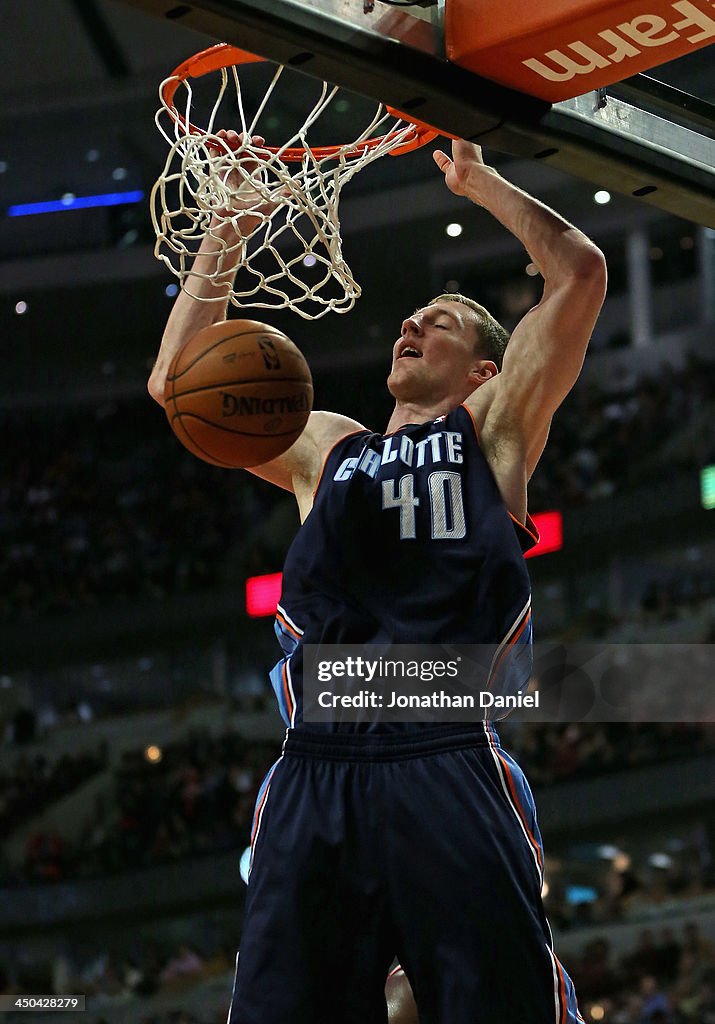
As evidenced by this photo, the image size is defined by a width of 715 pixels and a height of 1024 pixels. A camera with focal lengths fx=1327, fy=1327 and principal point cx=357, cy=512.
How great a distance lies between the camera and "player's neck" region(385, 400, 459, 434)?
3.19m

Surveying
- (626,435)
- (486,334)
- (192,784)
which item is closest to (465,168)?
(486,334)

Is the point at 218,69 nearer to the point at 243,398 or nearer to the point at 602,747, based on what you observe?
the point at 243,398

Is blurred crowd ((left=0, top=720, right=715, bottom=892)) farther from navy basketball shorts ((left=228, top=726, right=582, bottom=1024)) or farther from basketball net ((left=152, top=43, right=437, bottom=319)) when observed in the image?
navy basketball shorts ((left=228, top=726, right=582, bottom=1024))

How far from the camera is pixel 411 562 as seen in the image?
2.77 m

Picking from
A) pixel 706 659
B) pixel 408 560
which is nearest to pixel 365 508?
pixel 408 560

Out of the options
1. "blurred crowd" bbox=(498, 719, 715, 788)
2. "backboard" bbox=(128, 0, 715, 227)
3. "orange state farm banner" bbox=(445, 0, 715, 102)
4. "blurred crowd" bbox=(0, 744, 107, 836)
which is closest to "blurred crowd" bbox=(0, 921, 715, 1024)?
"blurred crowd" bbox=(0, 744, 107, 836)

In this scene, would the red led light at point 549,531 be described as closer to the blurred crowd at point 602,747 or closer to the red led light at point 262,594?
the blurred crowd at point 602,747

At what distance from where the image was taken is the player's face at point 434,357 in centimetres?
318

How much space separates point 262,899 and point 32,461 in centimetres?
1215

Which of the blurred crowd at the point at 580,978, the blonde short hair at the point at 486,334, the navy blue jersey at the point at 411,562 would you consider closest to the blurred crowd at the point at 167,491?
the blurred crowd at the point at 580,978

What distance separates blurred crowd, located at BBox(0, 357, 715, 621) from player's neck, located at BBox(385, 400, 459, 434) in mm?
9764

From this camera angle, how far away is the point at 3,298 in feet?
45.5

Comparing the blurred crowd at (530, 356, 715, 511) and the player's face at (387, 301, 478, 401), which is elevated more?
the blurred crowd at (530, 356, 715, 511)

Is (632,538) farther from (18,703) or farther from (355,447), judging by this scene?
(355,447)
